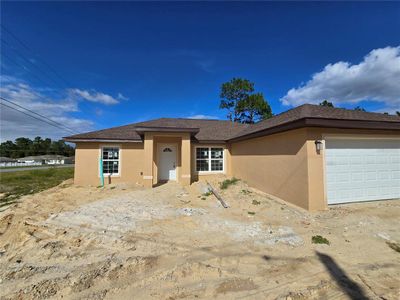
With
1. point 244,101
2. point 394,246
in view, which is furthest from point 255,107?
point 394,246

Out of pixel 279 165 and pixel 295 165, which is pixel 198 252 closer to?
pixel 295 165

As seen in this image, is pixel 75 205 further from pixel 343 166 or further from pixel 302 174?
pixel 343 166

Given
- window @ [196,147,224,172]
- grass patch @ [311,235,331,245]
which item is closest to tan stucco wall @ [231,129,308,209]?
grass patch @ [311,235,331,245]

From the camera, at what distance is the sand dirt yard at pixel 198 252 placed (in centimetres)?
291

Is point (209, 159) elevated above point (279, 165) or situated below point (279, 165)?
above

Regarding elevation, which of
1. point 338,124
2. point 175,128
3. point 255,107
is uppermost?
point 255,107

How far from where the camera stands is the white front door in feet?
42.7

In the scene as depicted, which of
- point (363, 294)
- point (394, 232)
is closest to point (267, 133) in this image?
point (394, 232)

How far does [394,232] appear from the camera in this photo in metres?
4.91

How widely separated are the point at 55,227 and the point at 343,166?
30.6ft

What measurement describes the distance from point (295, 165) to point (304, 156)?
59cm

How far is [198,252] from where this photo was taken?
4004 mm

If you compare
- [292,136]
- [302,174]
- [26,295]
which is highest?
[292,136]

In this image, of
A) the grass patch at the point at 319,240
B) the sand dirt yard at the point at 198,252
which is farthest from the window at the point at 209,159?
the grass patch at the point at 319,240
